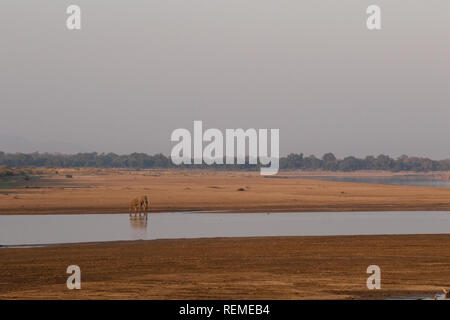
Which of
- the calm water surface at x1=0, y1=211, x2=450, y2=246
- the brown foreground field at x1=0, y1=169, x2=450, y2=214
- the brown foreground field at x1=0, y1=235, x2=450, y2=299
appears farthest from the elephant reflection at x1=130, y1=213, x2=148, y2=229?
the brown foreground field at x1=0, y1=235, x2=450, y2=299

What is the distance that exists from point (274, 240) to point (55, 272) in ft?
32.2

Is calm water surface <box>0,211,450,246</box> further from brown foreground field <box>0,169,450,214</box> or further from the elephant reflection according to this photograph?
brown foreground field <box>0,169,450,214</box>

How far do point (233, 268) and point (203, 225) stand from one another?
14116mm

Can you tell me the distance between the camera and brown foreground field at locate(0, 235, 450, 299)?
14.8m

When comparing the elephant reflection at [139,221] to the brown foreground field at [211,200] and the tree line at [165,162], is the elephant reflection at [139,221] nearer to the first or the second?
the brown foreground field at [211,200]

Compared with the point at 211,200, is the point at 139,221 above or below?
below

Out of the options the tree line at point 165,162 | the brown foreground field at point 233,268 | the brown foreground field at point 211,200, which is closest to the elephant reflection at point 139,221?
the brown foreground field at point 211,200

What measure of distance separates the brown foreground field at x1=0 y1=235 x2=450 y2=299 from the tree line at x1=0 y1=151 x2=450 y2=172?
141716 mm

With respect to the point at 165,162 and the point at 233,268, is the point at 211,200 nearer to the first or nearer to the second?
the point at 233,268

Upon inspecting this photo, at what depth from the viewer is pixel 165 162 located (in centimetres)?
17700

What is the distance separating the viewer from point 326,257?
20562 millimetres

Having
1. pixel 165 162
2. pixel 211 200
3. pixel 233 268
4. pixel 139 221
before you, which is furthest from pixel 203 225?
pixel 165 162
